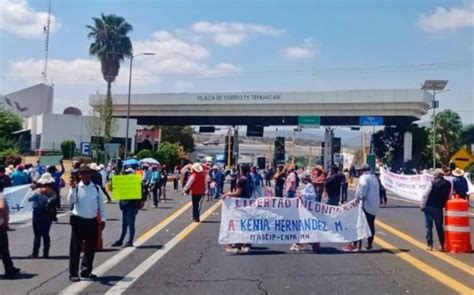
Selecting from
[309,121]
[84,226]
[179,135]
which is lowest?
[84,226]

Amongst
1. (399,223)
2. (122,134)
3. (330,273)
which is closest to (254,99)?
(122,134)

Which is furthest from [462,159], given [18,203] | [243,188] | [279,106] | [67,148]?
[67,148]

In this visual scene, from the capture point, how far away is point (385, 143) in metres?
87.2

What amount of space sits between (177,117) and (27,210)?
5590 centimetres

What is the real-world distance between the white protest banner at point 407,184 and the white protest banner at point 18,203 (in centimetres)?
2088

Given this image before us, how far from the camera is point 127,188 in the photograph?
14.4 m

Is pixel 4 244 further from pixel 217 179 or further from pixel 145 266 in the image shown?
pixel 217 179

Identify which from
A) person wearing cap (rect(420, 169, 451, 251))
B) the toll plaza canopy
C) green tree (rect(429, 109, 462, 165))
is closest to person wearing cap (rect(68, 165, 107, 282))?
person wearing cap (rect(420, 169, 451, 251))

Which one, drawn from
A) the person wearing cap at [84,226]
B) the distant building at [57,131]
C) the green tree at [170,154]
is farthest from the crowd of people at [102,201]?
the distant building at [57,131]

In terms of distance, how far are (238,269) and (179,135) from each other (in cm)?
9038

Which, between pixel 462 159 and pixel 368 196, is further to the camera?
pixel 462 159

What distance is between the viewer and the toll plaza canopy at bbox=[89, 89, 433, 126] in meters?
63.0

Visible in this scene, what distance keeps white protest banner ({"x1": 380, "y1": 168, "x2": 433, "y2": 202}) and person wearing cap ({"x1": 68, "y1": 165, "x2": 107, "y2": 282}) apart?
24473 millimetres

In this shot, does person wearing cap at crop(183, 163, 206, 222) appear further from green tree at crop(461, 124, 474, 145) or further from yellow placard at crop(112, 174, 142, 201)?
green tree at crop(461, 124, 474, 145)
